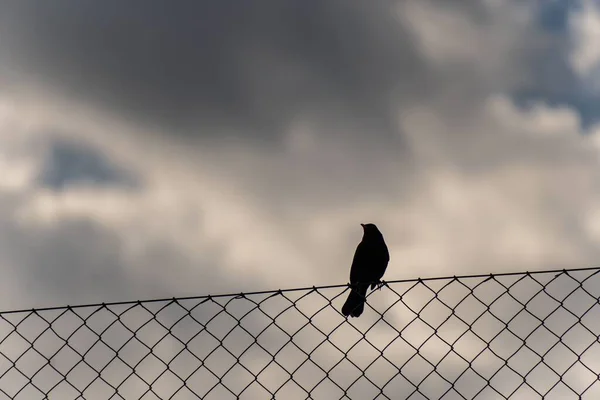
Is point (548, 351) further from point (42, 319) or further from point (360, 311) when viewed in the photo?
point (360, 311)

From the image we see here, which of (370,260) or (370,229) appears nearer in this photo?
(370,260)

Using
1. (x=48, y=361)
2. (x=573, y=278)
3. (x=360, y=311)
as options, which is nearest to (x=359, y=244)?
(x=360, y=311)

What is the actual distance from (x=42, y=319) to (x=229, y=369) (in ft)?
2.15

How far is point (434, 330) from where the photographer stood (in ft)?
8.71

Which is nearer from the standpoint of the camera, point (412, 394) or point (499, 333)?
point (412, 394)

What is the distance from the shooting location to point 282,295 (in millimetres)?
2705

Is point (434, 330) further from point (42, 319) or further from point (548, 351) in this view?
point (42, 319)

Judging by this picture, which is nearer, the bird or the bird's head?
the bird

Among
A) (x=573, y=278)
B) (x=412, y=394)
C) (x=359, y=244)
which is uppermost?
(x=573, y=278)

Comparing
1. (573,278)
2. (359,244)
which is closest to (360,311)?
(359,244)

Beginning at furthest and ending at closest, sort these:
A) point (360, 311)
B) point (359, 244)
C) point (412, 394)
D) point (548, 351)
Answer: point (359, 244)
point (360, 311)
point (548, 351)
point (412, 394)

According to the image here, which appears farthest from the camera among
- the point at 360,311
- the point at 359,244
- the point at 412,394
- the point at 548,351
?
the point at 359,244

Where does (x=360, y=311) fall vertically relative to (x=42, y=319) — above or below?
below

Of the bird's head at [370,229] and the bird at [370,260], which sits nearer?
the bird at [370,260]
